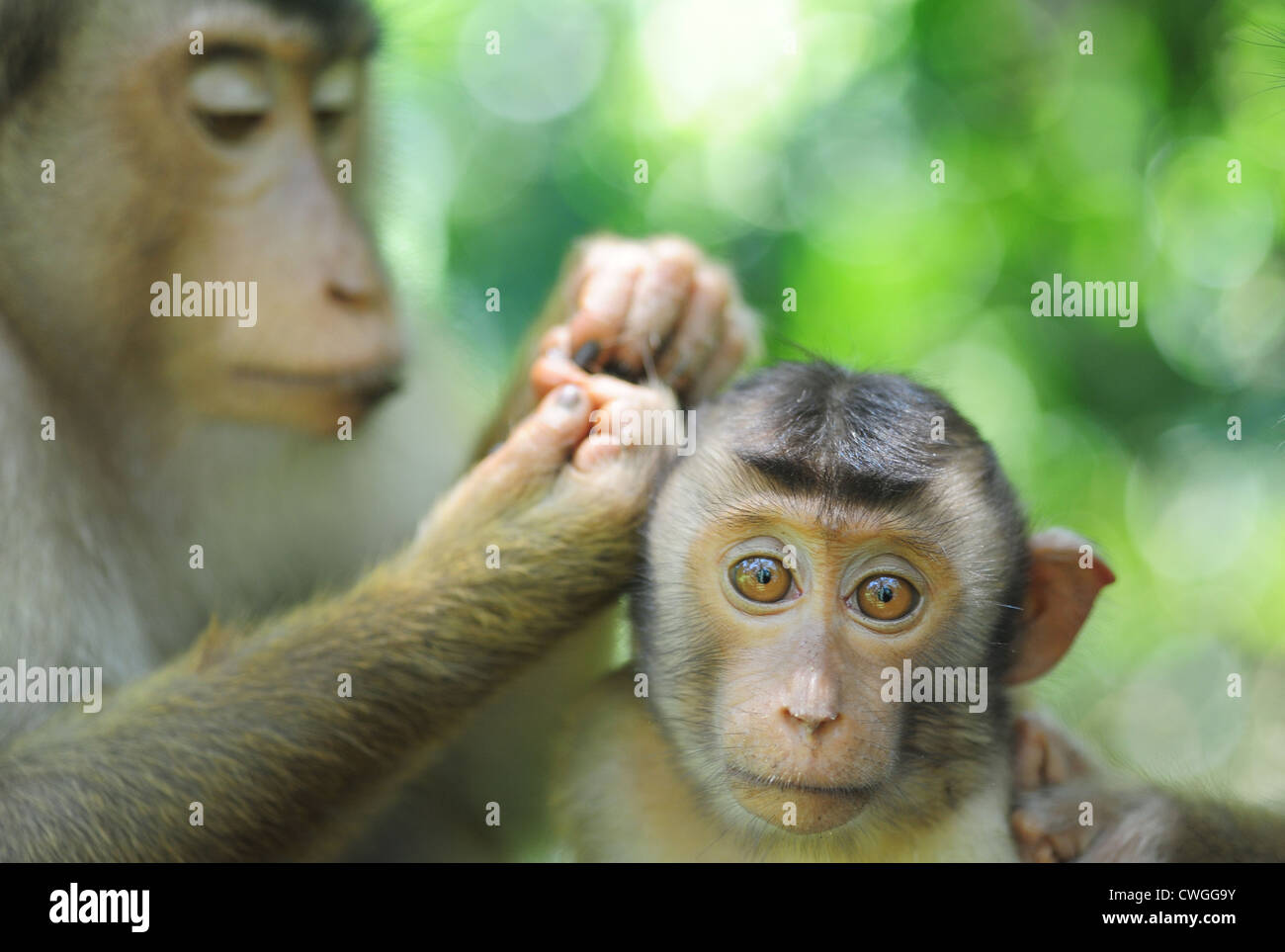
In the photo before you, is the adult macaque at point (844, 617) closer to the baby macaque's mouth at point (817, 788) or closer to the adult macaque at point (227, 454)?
the baby macaque's mouth at point (817, 788)

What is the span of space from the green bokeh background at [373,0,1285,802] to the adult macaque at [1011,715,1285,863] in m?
2.27

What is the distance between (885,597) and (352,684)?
1.15m

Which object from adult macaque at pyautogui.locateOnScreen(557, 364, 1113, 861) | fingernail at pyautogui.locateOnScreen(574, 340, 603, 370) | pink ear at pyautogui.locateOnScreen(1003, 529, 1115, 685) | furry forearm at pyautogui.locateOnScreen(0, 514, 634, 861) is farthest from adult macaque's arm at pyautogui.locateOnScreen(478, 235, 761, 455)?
pink ear at pyautogui.locateOnScreen(1003, 529, 1115, 685)

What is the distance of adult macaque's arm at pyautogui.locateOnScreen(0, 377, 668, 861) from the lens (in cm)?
271

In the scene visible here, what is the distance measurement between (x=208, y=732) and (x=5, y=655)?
451 mm

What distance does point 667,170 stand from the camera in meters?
6.90

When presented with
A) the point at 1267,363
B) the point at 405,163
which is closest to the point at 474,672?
the point at 405,163

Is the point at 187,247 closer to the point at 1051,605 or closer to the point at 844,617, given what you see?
the point at 844,617

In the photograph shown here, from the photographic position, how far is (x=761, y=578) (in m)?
2.65

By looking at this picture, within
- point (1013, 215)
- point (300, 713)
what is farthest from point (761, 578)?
point (1013, 215)

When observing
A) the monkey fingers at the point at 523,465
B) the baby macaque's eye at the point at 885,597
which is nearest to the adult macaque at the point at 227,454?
the monkey fingers at the point at 523,465

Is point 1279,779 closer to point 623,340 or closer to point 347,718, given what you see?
point 623,340

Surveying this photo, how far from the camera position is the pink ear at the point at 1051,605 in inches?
110

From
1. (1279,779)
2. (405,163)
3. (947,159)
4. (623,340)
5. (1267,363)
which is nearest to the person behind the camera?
(623,340)
